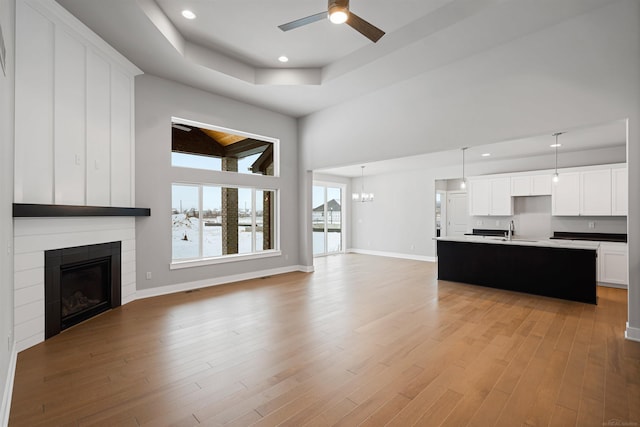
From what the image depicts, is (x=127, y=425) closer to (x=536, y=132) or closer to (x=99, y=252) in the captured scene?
(x=99, y=252)

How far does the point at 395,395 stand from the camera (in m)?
2.25

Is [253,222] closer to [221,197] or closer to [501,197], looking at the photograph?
[221,197]

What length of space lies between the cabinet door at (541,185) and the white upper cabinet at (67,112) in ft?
27.8

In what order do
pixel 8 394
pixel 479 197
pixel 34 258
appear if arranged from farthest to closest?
1. pixel 479 197
2. pixel 34 258
3. pixel 8 394

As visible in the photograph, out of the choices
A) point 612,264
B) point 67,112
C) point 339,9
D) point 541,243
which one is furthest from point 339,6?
point 612,264

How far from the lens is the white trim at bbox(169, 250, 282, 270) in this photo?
5.31 metres

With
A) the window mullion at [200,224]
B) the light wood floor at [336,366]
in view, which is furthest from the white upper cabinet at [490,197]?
the window mullion at [200,224]

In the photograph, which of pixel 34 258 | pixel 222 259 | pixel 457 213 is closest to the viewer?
pixel 34 258

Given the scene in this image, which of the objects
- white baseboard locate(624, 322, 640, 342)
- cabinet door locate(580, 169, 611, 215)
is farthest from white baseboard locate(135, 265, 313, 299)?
cabinet door locate(580, 169, 611, 215)

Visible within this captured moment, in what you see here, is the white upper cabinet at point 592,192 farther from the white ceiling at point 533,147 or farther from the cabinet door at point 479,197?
the cabinet door at point 479,197

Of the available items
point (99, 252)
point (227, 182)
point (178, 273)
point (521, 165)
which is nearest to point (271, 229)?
point (227, 182)

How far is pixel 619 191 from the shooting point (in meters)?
6.02

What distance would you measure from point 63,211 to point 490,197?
8.65 metres

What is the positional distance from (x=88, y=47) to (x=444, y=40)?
466 cm
